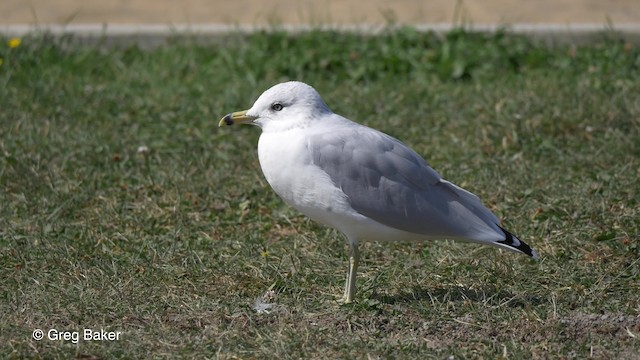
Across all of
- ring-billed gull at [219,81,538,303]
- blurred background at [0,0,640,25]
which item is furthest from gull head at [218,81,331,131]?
blurred background at [0,0,640,25]

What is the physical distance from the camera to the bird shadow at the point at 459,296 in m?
4.35

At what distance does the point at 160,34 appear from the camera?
25.8ft

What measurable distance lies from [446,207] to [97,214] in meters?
1.84

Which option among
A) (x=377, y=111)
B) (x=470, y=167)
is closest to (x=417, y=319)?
(x=470, y=167)

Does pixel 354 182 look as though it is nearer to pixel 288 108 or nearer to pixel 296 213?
pixel 288 108

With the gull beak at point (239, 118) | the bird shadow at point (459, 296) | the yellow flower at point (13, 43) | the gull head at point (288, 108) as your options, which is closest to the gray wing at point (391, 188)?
the gull head at point (288, 108)

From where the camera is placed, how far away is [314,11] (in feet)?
27.8

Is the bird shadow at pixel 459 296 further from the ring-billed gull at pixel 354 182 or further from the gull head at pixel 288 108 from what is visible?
the gull head at pixel 288 108

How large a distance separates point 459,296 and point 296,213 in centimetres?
122

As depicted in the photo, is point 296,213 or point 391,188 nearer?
point 391,188

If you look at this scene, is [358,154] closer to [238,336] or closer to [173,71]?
[238,336]

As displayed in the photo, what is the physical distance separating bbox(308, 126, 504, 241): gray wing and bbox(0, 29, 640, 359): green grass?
305mm

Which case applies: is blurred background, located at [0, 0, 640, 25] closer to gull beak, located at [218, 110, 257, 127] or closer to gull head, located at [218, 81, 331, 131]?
gull beak, located at [218, 110, 257, 127]

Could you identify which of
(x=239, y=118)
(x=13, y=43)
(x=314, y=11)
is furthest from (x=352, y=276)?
(x=314, y=11)
